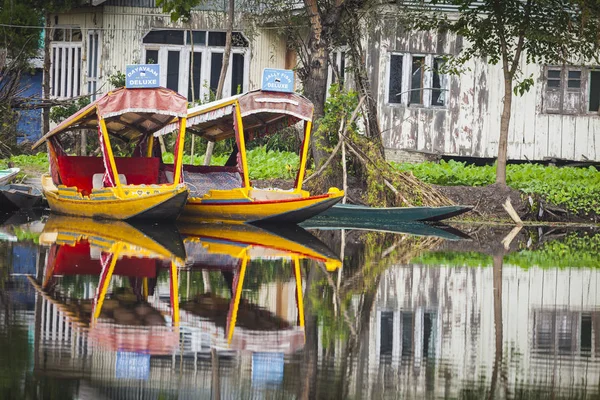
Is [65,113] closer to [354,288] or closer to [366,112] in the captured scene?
[366,112]

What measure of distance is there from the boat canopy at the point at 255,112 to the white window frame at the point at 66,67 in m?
12.2

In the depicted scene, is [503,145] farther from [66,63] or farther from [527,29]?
[66,63]

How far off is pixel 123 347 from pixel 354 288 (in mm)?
4499

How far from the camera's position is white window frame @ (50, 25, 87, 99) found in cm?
3559

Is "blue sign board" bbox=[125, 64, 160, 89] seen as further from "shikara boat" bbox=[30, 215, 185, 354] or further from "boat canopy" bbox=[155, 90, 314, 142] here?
"shikara boat" bbox=[30, 215, 185, 354]

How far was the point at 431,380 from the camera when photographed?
782cm

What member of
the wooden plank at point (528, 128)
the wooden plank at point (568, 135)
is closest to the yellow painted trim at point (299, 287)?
the wooden plank at point (528, 128)

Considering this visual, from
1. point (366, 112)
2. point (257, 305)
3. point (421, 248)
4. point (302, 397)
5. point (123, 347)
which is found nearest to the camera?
point (302, 397)

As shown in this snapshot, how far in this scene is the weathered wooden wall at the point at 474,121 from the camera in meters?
31.7

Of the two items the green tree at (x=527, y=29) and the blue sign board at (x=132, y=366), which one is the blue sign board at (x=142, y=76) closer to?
the green tree at (x=527, y=29)

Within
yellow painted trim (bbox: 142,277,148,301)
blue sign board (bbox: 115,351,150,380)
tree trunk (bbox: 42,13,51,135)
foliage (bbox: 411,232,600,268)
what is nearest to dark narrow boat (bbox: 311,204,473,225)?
foliage (bbox: 411,232,600,268)

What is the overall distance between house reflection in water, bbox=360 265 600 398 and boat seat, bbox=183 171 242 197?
29.1 feet

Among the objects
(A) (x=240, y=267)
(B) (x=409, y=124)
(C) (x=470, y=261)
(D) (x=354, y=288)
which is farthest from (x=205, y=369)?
(B) (x=409, y=124)

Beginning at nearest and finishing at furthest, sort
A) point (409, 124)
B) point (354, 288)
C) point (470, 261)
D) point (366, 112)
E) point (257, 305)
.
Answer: point (257, 305) → point (354, 288) → point (470, 261) → point (366, 112) → point (409, 124)
